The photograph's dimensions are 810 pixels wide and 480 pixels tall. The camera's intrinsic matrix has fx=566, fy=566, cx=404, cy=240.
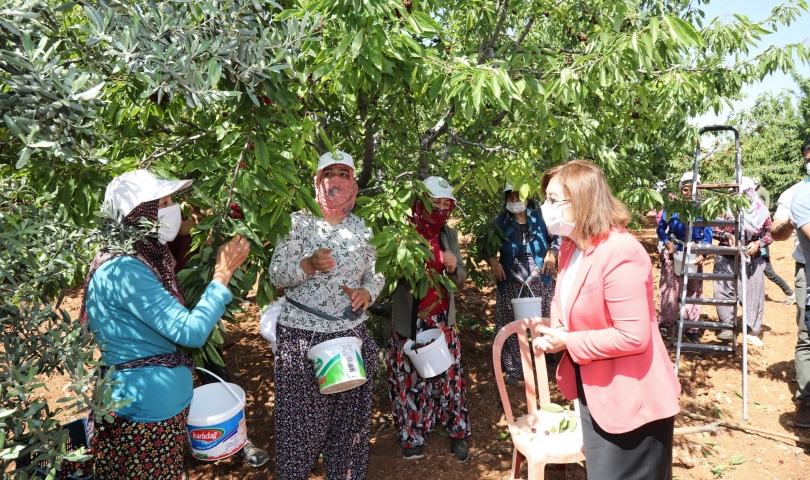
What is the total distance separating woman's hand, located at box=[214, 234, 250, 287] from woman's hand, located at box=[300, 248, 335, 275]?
0.47m

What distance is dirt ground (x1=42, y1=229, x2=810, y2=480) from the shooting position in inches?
148

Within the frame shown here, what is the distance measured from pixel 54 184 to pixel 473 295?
621 cm

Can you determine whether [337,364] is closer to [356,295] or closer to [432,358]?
[356,295]

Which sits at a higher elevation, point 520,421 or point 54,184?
point 54,184

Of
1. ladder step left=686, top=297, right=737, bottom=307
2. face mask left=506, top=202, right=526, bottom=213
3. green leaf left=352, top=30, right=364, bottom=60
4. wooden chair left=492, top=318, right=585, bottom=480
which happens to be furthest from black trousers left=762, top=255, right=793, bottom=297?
green leaf left=352, top=30, right=364, bottom=60

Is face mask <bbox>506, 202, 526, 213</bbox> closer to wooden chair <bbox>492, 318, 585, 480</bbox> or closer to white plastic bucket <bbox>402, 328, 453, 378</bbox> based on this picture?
white plastic bucket <bbox>402, 328, 453, 378</bbox>

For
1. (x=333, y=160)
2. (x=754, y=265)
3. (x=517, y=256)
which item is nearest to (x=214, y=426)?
(x=333, y=160)

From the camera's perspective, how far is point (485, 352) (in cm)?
586

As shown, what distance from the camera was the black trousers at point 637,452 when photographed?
2.21m

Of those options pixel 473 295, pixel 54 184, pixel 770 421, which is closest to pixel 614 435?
pixel 54 184

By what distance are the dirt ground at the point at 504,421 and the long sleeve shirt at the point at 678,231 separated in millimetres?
1188

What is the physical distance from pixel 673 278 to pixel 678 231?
1.74 ft

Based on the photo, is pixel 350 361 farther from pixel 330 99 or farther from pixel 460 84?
pixel 330 99

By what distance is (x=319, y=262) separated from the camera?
2.71 metres
